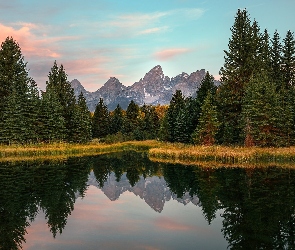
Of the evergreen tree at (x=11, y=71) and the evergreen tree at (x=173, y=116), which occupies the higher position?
the evergreen tree at (x=11, y=71)

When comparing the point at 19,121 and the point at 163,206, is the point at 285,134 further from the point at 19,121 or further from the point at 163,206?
the point at 19,121

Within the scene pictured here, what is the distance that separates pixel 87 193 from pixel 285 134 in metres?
35.0

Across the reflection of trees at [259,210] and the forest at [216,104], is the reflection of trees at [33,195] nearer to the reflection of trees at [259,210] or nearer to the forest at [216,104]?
the reflection of trees at [259,210]

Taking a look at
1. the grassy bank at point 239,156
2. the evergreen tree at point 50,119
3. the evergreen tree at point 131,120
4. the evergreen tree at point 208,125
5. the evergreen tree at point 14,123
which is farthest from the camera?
the evergreen tree at point 131,120

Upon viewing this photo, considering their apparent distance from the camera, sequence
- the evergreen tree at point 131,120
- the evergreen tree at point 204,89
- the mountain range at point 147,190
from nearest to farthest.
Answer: the mountain range at point 147,190 → the evergreen tree at point 204,89 → the evergreen tree at point 131,120

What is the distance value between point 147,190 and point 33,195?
9.72m

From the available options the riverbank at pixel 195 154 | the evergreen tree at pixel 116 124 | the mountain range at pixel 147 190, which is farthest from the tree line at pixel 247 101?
the evergreen tree at pixel 116 124

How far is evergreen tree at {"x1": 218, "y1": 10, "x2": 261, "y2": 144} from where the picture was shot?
55.6 meters

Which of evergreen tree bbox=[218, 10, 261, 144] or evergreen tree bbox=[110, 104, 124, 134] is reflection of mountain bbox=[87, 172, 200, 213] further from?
evergreen tree bbox=[110, 104, 124, 134]

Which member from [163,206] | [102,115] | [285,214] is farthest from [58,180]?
[102,115]

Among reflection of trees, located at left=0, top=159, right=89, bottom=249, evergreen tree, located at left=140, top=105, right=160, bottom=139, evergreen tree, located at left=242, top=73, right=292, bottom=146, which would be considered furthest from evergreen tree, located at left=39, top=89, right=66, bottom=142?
evergreen tree, located at left=140, top=105, right=160, bottom=139

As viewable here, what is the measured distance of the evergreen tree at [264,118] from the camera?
4834cm

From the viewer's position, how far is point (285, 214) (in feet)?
60.0

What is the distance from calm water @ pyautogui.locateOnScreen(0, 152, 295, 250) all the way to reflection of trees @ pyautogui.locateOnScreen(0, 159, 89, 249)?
6 cm
